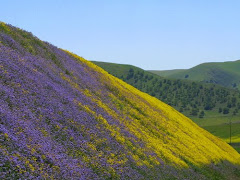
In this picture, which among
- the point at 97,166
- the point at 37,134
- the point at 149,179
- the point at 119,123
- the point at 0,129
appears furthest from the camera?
the point at 119,123

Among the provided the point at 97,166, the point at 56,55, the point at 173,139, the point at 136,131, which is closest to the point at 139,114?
the point at 173,139

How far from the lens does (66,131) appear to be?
17734 mm

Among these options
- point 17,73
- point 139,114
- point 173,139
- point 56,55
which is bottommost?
point 173,139

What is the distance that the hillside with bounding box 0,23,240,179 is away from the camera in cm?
1291

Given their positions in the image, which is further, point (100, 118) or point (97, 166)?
point (100, 118)

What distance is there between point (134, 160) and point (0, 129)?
10.3 meters

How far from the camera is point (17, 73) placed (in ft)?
66.1

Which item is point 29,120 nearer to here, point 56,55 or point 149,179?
point 149,179

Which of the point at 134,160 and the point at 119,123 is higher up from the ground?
the point at 119,123

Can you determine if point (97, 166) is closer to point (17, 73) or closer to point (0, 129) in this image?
point (0, 129)

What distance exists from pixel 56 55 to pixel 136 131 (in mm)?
12570

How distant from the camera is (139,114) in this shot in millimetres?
35781

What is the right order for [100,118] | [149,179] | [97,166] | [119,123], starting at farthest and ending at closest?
[119,123] → [100,118] → [149,179] → [97,166]

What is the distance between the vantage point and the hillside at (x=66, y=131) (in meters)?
12.9
